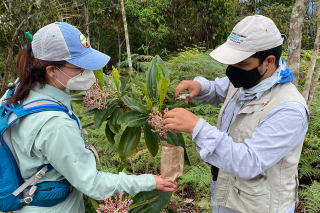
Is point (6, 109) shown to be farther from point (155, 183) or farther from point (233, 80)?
point (233, 80)

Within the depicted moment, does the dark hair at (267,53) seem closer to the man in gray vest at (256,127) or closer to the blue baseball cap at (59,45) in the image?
the man in gray vest at (256,127)

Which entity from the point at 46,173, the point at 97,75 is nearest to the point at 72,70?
the point at 97,75

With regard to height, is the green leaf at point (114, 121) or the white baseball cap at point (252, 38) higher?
the white baseball cap at point (252, 38)

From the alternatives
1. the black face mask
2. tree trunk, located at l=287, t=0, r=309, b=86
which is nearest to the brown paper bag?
the black face mask

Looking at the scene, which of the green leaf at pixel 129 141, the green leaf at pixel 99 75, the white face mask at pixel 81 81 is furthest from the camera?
the green leaf at pixel 129 141

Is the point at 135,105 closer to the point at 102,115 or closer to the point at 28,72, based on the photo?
the point at 102,115

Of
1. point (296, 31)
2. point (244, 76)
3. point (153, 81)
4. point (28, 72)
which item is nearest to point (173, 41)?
point (296, 31)

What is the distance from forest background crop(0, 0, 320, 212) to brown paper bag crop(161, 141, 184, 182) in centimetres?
77

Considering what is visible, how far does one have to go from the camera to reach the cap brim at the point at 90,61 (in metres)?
1.09

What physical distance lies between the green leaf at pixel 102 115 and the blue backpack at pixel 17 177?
1.16 feet

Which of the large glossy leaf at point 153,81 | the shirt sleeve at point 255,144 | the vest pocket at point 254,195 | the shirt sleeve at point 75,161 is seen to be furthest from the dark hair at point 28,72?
the vest pocket at point 254,195

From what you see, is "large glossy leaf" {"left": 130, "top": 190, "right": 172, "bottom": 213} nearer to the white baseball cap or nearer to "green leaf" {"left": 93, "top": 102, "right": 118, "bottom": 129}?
"green leaf" {"left": 93, "top": 102, "right": 118, "bottom": 129}

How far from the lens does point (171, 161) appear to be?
3.93 ft

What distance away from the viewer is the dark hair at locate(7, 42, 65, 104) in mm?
1049
